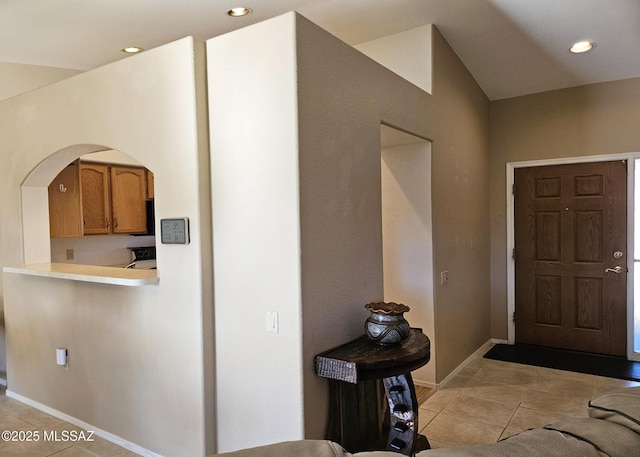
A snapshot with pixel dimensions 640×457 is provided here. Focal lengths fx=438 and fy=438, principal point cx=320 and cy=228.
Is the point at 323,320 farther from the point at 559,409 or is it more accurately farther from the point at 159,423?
the point at 559,409

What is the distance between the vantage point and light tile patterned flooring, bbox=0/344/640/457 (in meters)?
2.83

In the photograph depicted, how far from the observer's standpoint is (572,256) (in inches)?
179

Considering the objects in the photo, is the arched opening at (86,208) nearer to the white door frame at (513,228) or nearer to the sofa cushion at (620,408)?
the sofa cushion at (620,408)

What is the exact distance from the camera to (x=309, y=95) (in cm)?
216

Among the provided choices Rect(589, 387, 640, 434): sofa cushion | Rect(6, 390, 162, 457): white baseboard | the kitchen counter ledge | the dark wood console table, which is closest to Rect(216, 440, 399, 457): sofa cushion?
Rect(589, 387, 640, 434): sofa cushion

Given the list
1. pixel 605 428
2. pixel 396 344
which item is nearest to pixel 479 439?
pixel 396 344

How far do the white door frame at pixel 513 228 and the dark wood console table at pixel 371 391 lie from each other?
275 cm

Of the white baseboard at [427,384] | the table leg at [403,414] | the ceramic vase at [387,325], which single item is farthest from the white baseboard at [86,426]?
the white baseboard at [427,384]

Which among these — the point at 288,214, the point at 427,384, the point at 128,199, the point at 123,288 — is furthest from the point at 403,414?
the point at 128,199

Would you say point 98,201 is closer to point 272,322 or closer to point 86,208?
point 86,208

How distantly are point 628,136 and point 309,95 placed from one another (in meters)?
3.70

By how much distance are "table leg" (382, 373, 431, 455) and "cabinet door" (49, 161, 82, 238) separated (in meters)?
3.43

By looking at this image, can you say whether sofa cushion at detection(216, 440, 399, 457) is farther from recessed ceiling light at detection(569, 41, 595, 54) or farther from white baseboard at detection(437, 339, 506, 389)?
recessed ceiling light at detection(569, 41, 595, 54)

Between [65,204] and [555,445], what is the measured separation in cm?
445
